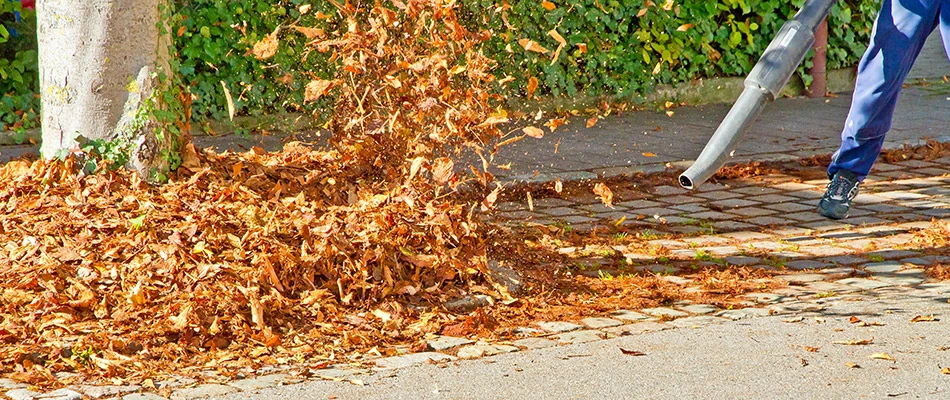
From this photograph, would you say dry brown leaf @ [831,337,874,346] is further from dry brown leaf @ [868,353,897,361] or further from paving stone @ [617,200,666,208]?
paving stone @ [617,200,666,208]

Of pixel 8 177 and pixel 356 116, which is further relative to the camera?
pixel 356 116

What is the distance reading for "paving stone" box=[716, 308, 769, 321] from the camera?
4801mm

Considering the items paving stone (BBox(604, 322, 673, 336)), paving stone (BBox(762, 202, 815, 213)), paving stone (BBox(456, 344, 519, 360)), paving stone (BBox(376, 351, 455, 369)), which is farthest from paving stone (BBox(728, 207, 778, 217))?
paving stone (BBox(376, 351, 455, 369))

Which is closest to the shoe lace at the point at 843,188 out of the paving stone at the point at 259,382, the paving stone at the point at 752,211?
the paving stone at the point at 752,211

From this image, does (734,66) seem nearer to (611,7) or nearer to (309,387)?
(611,7)

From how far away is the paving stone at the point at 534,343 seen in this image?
4.40m

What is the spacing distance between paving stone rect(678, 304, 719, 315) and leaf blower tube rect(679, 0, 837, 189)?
1.56 feet

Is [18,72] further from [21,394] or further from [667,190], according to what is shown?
[21,394]

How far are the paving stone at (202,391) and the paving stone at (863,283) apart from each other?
9.02ft

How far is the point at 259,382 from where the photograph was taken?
13.0 ft

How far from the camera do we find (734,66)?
11.1 meters

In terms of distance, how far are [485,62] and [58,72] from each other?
1769mm

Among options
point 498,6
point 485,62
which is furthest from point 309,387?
point 498,6

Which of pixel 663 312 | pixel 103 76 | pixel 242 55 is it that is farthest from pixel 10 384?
pixel 242 55
